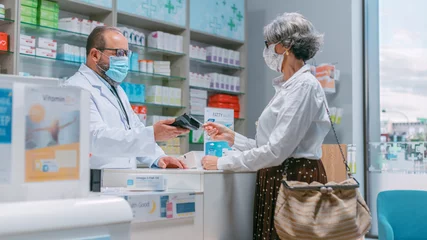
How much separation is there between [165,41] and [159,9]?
36 cm

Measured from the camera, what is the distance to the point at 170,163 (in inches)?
114

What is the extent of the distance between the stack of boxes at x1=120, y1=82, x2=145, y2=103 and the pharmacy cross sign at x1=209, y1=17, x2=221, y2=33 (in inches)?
51.4

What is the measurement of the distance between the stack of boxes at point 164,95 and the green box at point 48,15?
133cm

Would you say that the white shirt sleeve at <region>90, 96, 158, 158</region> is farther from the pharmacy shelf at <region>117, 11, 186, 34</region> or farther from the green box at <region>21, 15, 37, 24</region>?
the pharmacy shelf at <region>117, 11, 186, 34</region>

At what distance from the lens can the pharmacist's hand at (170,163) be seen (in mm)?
2859

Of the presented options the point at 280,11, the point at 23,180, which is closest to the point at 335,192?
the point at 23,180

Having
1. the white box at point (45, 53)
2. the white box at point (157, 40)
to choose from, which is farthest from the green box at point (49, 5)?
the white box at point (157, 40)

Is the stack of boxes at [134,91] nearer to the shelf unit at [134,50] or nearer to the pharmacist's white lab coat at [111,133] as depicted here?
the shelf unit at [134,50]

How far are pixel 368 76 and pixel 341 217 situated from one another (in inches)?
191

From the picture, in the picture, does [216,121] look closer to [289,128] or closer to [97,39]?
[289,128]

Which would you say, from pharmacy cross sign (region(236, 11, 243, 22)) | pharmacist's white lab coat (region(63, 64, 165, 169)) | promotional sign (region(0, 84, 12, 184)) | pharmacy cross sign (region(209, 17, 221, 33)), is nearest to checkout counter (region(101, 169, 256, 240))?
pharmacist's white lab coat (region(63, 64, 165, 169))

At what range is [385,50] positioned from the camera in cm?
678

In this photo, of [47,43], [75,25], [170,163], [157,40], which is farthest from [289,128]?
[157,40]

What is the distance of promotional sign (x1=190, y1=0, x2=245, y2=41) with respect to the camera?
21.5 ft
